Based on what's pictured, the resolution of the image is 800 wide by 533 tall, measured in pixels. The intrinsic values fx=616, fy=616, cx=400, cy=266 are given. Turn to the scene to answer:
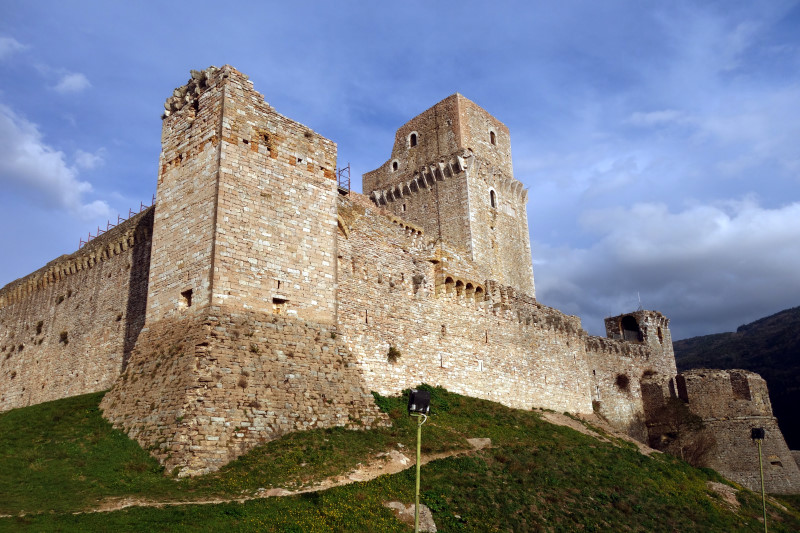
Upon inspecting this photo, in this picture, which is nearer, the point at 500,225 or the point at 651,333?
the point at 500,225

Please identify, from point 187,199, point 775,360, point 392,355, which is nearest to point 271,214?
point 187,199

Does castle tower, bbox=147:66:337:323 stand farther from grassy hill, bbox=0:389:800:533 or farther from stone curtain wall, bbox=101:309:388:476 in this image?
grassy hill, bbox=0:389:800:533

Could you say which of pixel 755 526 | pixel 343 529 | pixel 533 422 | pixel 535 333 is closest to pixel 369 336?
pixel 533 422

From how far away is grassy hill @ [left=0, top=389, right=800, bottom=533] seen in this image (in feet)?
35.3

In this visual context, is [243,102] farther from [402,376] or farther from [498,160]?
[498,160]

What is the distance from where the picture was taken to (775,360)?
257 ft

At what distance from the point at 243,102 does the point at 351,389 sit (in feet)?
27.9

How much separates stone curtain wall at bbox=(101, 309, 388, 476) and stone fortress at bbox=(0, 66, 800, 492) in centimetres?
5

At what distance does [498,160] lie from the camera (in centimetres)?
3888

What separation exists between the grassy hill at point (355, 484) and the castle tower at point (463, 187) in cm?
1508

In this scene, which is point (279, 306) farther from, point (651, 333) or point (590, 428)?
point (651, 333)

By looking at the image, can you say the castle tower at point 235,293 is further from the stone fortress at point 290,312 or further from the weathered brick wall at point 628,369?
the weathered brick wall at point 628,369

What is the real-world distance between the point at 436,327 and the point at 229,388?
10.9m

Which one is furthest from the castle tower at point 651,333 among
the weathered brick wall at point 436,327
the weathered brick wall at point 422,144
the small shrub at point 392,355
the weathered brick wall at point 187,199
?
the weathered brick wall at point 187,199
